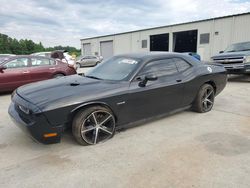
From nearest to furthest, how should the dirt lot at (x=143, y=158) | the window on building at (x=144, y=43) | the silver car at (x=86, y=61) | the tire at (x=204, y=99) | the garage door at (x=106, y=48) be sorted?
1. the dirt lot at (x=143, y=158)
2. the tire at (x=204, y=99)
3. the silver car at (x=86, y=61)
4. the window on building at (x=144, y=43)
5. the garage door at (x=106, y=48)

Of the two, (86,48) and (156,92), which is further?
(86,48)

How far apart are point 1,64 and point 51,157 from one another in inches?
211

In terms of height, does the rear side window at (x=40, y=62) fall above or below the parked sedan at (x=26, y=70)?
above

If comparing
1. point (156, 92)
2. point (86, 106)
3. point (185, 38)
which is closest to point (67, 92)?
point (86, 106)

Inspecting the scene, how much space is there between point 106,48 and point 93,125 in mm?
32323

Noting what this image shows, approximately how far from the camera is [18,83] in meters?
7.34

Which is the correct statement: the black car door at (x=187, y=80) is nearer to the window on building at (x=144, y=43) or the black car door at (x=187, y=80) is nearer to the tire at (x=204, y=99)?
the tire at (x=204, y=99)

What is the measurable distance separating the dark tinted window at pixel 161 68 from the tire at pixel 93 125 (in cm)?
105

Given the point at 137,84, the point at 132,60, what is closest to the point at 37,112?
the point at 137,84

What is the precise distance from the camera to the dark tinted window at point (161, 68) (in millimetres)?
3959

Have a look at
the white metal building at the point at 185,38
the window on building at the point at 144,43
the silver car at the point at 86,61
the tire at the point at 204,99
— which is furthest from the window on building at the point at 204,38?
the tire at the point at 204,99

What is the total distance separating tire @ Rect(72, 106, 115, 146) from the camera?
3.21 m

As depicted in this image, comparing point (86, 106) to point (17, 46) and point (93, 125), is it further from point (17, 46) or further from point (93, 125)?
point (17, 46)

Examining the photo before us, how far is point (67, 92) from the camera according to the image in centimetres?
325
